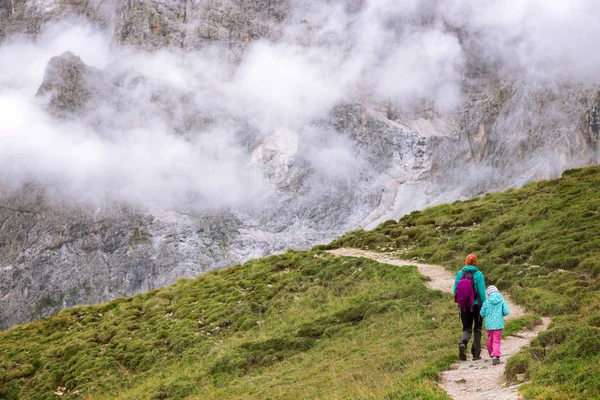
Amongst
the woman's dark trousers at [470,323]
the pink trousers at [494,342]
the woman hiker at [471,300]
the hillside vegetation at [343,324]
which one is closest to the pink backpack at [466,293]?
the woman hiker at [471,300]

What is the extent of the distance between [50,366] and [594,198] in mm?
32931

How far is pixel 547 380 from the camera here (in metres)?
13.9

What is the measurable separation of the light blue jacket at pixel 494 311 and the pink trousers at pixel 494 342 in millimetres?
158

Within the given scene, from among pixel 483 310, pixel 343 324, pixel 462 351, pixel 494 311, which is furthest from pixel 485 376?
pixel 343 324

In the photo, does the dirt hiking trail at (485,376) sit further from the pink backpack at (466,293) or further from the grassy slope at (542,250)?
the pink backpack at (466,293)

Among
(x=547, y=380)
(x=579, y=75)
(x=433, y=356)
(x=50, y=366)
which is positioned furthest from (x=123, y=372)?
(x=579, y=75)

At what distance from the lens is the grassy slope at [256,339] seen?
2127 cm

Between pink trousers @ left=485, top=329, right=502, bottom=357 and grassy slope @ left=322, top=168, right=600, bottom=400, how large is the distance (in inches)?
41.5

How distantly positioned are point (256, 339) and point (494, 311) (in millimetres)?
15133

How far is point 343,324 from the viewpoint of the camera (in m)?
29.1

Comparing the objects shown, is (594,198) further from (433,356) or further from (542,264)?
(433,356)

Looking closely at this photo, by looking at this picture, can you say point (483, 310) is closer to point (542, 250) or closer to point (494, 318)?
point (494, 318)

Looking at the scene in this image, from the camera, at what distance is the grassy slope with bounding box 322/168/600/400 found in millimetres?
14799

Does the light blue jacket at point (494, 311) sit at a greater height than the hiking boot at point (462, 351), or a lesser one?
greater
